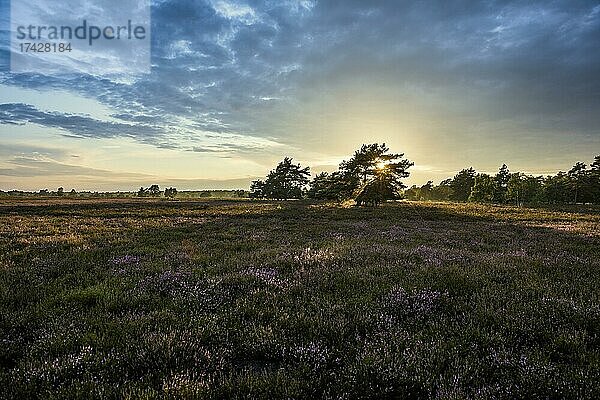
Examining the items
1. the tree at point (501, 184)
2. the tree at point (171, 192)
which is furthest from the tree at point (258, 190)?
the tree at point (501, 184)

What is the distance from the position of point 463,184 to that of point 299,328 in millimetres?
123920

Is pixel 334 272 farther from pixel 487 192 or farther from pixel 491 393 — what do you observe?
pixel 487 192

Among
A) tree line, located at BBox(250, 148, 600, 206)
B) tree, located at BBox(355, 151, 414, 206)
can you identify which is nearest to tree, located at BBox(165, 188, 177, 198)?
tree line, located at BBox(250, 148, 600, 206)

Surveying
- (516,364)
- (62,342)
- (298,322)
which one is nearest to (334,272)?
(298,322)

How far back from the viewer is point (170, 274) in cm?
884

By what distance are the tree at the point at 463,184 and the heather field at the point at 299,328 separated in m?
114

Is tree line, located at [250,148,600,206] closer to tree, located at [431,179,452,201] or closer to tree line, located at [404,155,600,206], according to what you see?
tree line, located at [404,155,600,206]

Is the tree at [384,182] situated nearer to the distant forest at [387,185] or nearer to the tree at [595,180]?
the distant forest at [387,185]

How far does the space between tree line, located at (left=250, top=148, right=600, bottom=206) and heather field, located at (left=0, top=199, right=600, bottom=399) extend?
38.4 m

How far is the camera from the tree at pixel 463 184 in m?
114

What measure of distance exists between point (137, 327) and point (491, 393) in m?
5.13

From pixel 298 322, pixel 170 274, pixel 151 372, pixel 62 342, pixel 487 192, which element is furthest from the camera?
pixel 487 192

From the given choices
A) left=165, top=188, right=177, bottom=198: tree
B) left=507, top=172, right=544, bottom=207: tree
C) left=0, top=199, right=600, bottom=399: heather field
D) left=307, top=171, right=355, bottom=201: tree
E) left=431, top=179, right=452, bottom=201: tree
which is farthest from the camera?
left=431, top=179, right=452, bottom=201: tree

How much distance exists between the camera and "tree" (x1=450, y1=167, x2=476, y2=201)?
373 ft
